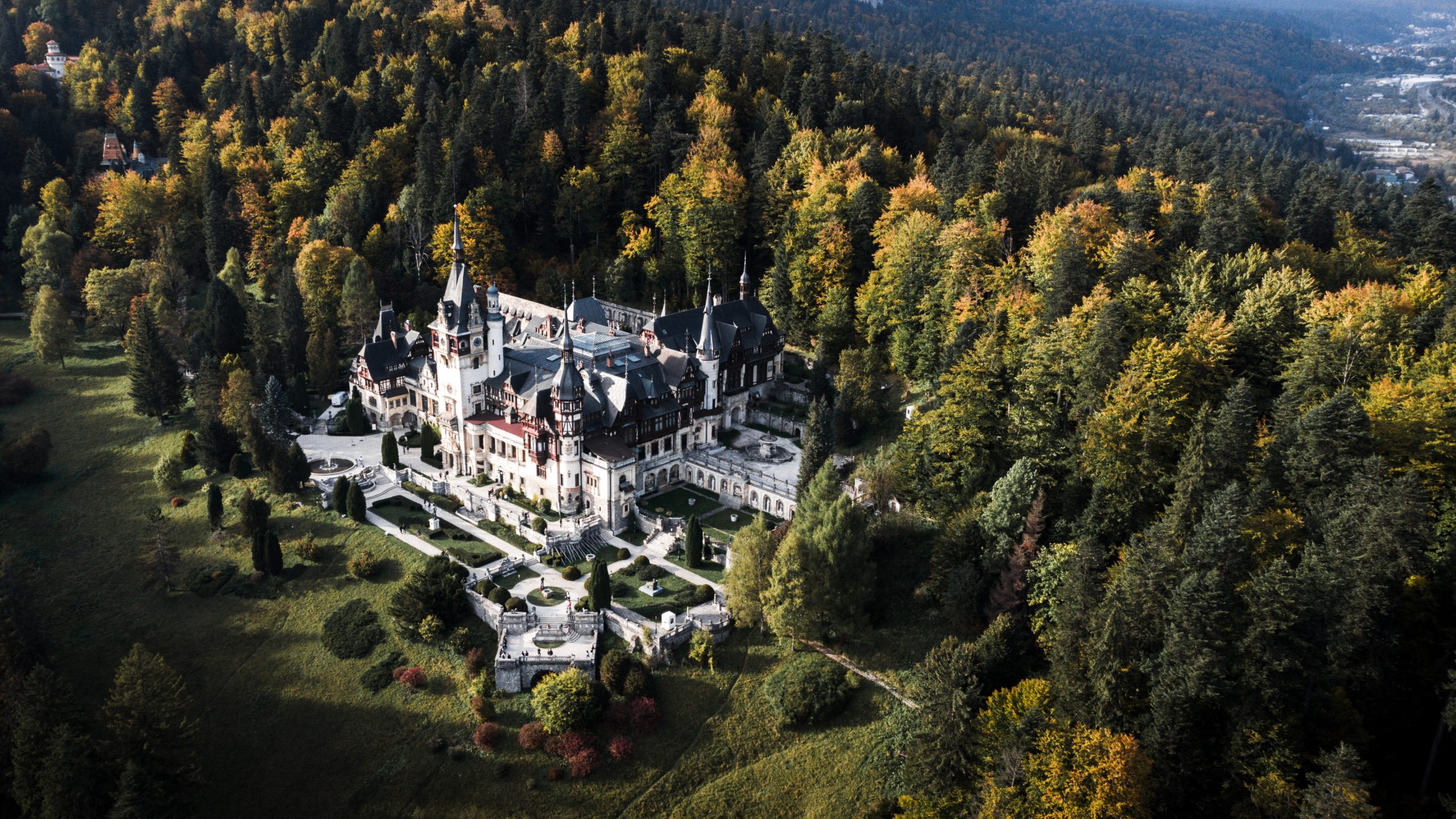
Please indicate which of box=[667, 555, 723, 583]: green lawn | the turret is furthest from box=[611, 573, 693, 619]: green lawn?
the turret

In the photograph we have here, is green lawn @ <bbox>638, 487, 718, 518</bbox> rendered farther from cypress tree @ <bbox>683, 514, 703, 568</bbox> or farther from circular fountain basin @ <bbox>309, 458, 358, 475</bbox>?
circular fountain basin @ <bbox>309, 458, 358, 475</bbox>

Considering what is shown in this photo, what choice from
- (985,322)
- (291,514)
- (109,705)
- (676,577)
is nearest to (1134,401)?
(985,322)

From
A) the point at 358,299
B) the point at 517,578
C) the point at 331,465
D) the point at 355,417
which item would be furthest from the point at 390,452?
the point at 358,299

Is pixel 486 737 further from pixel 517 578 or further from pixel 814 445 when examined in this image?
pixel 814 445

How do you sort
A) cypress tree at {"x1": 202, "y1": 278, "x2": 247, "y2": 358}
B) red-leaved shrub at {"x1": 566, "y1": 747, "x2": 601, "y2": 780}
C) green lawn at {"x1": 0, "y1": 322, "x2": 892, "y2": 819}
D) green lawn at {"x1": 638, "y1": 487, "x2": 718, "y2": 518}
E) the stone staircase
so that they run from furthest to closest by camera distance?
cypress tree at {"x1": 202, "y1": 278, "x2": 247, "y2": 358} → green lawn at {"x1": 638, "y1": 487, "x2": 718, "y2": 518} → the stone staircase → red-leaved shrub at {"x1": 566, "y1": 747, "x2": 601, "y2": 780} → green lawn at {"x1": 0, "y1": 322, "x2": 892, "y2": 819}

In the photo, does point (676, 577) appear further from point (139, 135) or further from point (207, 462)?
point (139, 135)

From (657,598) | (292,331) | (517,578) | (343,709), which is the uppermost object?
(292,331)

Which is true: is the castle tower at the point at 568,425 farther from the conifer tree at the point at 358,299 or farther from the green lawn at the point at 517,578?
the conifer tree at the point at 358,299
